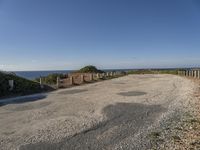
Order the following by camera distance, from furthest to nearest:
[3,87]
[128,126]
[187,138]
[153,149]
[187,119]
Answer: [3,87] < [187,119] < [128,126] < [187,138] < [153,149]

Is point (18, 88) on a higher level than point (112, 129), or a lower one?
higher

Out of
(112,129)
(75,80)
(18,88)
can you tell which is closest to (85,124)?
(112,129)

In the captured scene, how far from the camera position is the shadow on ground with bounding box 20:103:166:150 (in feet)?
24.7

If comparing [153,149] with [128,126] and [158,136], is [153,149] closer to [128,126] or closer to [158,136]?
[158,136]

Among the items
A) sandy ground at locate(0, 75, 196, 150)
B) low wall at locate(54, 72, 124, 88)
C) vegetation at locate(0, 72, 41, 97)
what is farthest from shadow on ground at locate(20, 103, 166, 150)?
low wall at locate(54, 72, 124, 88)

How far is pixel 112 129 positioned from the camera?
9.11 m

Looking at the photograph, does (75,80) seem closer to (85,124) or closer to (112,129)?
(85,124)

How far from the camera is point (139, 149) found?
710cm

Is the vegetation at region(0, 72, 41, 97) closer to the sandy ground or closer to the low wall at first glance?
the low wall

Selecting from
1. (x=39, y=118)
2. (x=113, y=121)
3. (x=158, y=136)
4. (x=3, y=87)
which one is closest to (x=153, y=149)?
(x=158, y=136)

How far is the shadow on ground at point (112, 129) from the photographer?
7535 mm

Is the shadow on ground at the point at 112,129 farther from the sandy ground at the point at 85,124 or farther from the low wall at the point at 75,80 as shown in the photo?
the low wall at the point at 75,80

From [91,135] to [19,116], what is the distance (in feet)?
15.5

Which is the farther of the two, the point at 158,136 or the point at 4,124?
the point at 4,124
